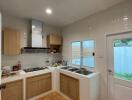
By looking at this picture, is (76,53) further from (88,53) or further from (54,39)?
(54,39)

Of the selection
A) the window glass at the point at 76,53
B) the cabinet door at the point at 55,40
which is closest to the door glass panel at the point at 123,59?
the window glass at the point at 76,53

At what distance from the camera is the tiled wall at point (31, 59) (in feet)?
9.70

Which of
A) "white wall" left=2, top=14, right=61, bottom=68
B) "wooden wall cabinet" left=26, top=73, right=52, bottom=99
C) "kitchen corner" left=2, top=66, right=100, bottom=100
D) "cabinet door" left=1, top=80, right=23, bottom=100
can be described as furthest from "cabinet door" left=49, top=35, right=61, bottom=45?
"cabinet door" left=1, top=80, right=23, bottom=100

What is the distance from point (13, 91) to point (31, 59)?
1.24 m

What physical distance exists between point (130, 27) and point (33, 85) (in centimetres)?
294

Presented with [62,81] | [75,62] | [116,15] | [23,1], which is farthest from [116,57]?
[23,1]

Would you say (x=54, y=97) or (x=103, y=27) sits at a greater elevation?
(x=103, y=27)

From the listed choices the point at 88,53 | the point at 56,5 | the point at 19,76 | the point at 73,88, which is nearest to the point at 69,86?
the point at 73,88

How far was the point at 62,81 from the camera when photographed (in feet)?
10.4

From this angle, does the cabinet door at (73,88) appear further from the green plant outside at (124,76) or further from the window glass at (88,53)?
A: the green plant outside at (124,76)

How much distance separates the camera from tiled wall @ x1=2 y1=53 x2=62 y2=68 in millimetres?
2957

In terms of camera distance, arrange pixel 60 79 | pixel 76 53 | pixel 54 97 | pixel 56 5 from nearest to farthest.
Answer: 1. pixel 56 5
2. pixel 54 97
3. pixel 60 79
4. pixel 76 53

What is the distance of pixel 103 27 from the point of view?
2605 millimetres

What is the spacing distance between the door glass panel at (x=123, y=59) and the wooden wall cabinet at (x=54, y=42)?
2.24 m
